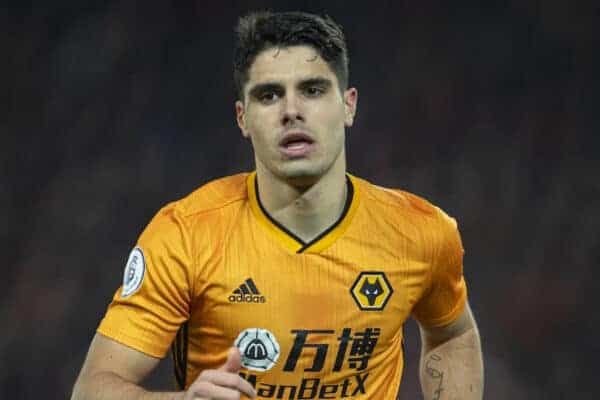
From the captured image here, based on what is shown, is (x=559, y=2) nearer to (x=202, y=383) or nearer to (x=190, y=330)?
(x=190, y=330)

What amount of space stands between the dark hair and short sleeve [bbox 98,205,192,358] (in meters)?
0.45

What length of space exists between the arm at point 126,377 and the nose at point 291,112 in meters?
0.67

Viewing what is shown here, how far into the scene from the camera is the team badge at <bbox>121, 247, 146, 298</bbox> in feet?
8.37

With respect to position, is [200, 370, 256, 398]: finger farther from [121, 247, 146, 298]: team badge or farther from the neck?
the neck

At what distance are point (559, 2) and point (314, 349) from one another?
283 centimetres

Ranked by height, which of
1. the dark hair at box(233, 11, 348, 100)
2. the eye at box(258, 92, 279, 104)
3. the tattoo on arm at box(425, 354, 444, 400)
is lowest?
the tattoo on arm at box(425, 354, 444, 400)

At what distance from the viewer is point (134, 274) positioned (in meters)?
2.57

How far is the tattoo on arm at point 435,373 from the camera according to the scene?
3.04 meters

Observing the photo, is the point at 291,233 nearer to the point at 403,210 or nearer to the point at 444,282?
the point at 403,210

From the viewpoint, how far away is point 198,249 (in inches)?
103

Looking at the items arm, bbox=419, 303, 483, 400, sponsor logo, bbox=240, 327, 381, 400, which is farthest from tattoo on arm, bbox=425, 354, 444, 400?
sponsor logo, bbox=240, 327, 381, 400

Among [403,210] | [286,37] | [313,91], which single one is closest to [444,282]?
[403,210]

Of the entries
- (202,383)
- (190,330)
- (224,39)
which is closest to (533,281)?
(224,39)

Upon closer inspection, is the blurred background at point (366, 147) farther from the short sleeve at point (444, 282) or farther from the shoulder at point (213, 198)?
the shoulder at point (213, 198)
